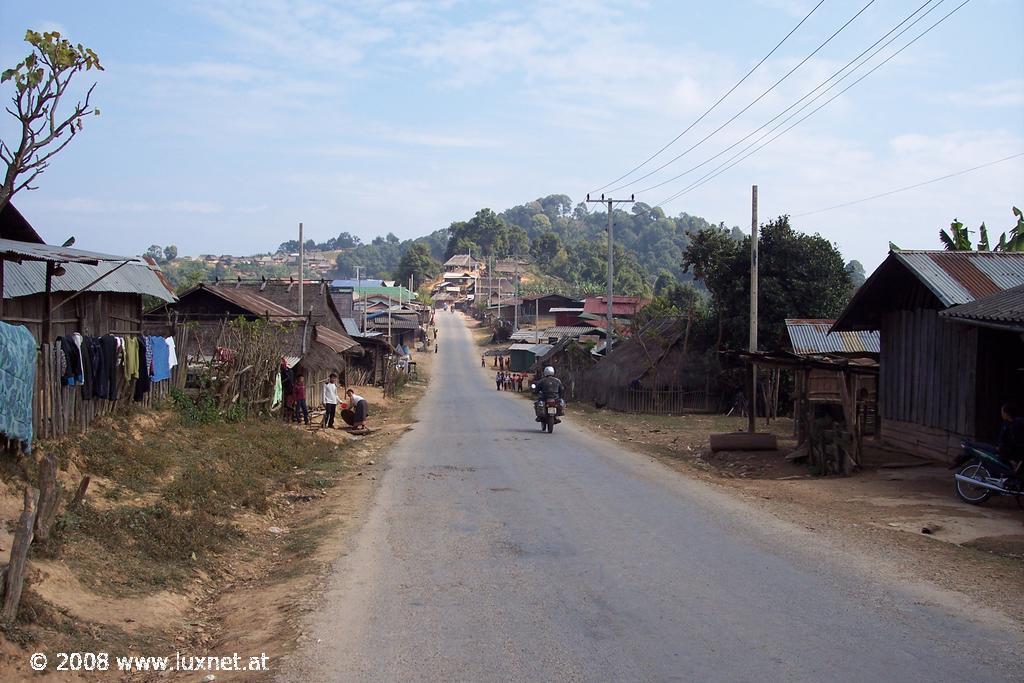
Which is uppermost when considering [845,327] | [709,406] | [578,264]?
[578,264]

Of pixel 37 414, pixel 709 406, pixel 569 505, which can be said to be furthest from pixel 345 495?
pixel 709 406

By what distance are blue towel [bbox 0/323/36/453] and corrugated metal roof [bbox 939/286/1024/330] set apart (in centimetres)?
1286

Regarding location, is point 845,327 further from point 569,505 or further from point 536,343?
point 536,343

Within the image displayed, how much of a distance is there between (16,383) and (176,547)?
120 inches

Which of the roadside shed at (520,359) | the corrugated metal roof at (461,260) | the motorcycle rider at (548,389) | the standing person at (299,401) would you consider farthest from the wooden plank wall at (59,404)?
the corrugated metal roof at (461,260)

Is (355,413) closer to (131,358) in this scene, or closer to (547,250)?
(131,358)

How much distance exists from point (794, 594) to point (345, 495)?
8302 mm

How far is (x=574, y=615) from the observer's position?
7.20 metres

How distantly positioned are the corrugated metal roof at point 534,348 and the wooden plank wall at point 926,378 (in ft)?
149

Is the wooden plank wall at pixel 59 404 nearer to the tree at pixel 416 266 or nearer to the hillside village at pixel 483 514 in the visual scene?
the hillside village at pixel 483 514

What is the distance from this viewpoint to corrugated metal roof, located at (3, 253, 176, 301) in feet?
43.9

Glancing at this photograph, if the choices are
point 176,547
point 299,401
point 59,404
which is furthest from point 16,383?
point 299,401

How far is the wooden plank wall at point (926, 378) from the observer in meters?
15.7

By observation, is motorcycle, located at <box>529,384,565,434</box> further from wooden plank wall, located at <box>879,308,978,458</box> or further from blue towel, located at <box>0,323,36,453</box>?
blue towel, located at <box>0,323,36,453</box>
